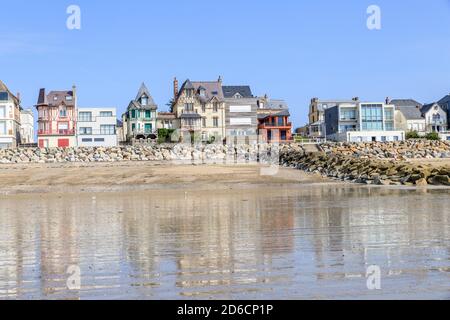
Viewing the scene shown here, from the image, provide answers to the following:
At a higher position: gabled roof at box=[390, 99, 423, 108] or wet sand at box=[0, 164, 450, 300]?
gabled roof at box=[390, 99, 423, 108]

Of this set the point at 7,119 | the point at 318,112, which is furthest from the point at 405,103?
the point at 7,119

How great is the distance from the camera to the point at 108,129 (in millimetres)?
90125

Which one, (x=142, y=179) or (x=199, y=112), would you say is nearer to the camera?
(x=142, y=179)

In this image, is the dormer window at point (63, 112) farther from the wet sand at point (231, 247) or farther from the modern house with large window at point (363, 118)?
the wet sand at point (231, 247)

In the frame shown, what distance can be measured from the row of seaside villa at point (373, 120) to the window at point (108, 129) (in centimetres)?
3020

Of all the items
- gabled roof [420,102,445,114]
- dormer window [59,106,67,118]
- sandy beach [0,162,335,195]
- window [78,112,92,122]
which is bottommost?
sandy beach [0,162,335,195]

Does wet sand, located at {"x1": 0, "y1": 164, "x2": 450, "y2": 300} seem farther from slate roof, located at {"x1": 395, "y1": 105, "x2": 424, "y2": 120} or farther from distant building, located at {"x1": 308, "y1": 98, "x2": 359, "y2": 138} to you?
slate roof, located at {"x1": 395, "y1": 105, "x2": 424, "y2": 120}

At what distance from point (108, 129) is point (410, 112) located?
57.8 metres

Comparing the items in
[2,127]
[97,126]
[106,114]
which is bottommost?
[2,127]

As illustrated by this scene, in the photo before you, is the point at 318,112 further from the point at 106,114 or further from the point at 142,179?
the point at 142,179

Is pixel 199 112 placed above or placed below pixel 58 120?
above

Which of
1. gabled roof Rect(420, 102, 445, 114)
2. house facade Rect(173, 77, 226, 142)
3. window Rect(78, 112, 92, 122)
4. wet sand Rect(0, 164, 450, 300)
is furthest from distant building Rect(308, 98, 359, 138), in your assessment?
wet sand Rect(0, 164, 450, 300)

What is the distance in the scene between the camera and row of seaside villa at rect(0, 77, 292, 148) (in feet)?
292
